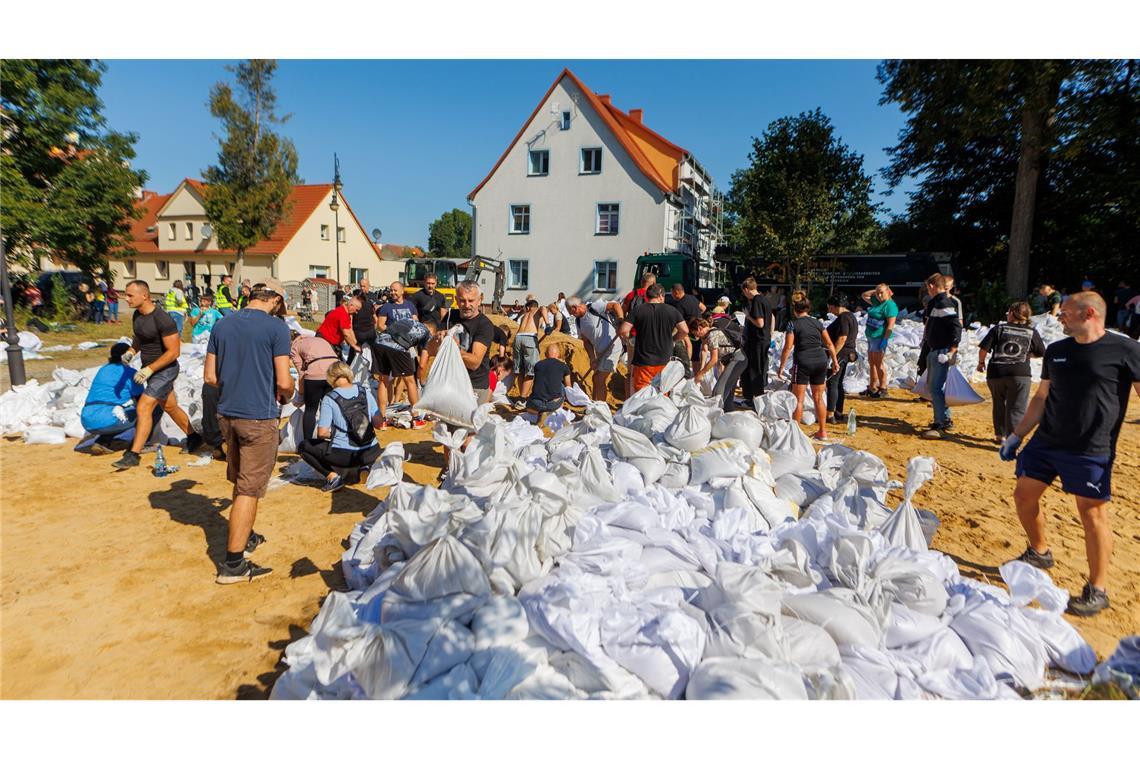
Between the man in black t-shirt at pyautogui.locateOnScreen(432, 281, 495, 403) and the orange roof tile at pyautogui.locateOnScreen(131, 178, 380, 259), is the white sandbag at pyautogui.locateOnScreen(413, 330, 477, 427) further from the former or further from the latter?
the orange roof tile at pyautogui.locateOnScreen(131, 178, 380, 259)

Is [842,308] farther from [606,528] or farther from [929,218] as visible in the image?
[929,218]

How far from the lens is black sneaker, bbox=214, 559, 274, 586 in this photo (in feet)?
10.8

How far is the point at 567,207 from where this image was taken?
24656 mm

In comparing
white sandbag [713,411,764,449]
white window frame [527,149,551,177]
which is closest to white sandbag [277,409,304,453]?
white sandbag [713,411,764,449]

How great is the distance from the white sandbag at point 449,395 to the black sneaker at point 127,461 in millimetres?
2729

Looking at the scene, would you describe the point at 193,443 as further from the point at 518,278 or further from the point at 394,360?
the point at 518,278

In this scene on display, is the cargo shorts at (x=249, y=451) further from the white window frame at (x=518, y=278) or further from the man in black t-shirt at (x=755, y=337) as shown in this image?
the white window frame at (x=518, y=278)

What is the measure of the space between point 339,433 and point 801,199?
696 inches

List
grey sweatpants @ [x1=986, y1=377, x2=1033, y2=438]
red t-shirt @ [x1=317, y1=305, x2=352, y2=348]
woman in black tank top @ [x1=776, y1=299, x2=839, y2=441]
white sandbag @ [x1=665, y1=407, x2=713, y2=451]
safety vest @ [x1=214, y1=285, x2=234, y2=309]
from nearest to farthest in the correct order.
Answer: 1. white sandbag @ [x1=665, y1=407, x2=713, y2=451]
2. grey sweatpants @ [x1=986, y1=377, x2=1033, y2=438]
3. woman in black tank top @ [x1=776, y1=299, x2=839, y2=441]
4. red t-shirt @ [x1=317, y1=305, x2=352, y2=348]
5. safety vest @ [x1=214, y1=285, x2=234, y2=309]

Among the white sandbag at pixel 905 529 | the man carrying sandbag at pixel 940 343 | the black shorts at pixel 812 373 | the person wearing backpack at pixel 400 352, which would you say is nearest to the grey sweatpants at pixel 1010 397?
the man carrying sandbag at pixel 940 343

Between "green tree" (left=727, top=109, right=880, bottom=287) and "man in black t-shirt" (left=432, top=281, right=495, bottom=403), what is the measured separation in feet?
50.4

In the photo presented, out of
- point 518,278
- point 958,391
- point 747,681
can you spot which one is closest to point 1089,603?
point 747,681

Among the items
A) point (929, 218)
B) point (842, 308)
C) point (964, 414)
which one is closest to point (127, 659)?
point (842, 308)

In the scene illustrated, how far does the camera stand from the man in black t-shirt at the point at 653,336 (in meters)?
6.32
